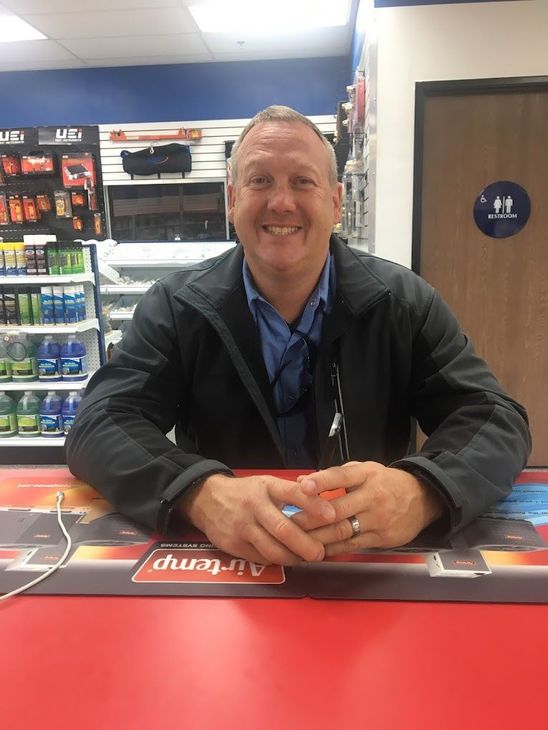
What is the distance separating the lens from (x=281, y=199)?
4.87 ft

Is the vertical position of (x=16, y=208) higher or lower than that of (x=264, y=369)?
higher

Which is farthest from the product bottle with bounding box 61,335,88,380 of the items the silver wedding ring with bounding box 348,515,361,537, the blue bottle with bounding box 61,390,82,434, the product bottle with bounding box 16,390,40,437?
the silver wedding ring with bounding box 348,515,361,537

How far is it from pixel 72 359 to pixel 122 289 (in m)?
1.00

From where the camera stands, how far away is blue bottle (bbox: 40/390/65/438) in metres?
4.08

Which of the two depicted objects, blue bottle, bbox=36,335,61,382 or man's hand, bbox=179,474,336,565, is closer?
man's hand, bbox=179,474,336,565

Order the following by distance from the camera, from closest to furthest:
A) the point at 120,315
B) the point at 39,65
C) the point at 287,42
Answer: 1. the point at 120,315
2. the point at 287,42
3. the point at 39,65

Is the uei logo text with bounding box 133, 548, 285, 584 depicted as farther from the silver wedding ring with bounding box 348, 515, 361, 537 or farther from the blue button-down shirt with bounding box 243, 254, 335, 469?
the blue button-down shirt with bounding box 243, 254, 335, 469

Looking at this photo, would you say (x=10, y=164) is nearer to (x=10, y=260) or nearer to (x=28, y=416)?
(x=10, y=260)

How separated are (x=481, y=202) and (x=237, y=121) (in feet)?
11.9

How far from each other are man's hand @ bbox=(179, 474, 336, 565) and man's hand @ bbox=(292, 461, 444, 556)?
1 cm

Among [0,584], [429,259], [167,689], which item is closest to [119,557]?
[0,584]

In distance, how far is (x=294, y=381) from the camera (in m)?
1.50

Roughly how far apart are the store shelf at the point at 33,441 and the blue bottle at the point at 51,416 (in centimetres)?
3

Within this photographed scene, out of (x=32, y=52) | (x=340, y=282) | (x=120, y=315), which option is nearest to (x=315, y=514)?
(x=340, y=282)
